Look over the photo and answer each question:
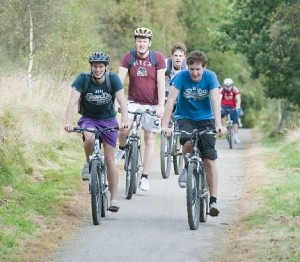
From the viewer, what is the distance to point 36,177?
15.3 m

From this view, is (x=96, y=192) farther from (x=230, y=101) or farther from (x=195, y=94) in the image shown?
(x=230, y=101)

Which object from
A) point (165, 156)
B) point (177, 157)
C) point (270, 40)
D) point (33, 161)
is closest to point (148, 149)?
point (165, 156)

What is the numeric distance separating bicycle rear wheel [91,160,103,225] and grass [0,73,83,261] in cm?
61

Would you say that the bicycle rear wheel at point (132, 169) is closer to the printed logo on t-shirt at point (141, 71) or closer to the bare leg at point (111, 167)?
the printed logo on t-shirt at point (141, 71)

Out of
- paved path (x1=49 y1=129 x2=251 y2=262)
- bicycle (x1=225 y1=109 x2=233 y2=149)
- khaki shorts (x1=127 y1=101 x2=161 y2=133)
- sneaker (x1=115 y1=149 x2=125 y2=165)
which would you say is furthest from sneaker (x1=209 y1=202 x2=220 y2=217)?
bicycle (x1=225 y1=109 x2=233 y2=149)

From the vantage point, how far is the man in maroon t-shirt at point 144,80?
14039 millimetres

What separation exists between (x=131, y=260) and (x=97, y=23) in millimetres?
32179

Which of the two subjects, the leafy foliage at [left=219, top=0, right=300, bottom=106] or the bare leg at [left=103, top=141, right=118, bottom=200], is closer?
the bare leg at [left=103, top=141, right=118, bottom=200]

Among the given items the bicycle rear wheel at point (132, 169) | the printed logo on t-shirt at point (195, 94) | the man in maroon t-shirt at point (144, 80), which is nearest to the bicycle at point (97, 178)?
the printed logo on t-shirt at point (195, 94)

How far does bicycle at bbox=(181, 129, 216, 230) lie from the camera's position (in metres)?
11.2

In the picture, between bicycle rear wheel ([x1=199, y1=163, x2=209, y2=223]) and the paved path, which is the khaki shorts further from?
bicycle rear wheel ([x1=199, y1=163, x2=209, y2=223])

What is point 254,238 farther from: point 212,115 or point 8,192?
point 8,192

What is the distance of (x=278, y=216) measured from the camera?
11656 millimetres

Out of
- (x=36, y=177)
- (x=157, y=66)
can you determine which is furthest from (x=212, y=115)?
(x=36, y=177)
